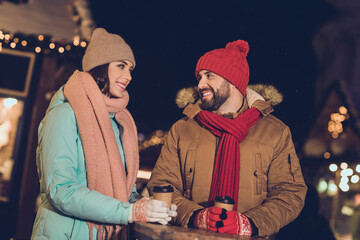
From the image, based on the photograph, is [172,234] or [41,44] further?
[41,44]

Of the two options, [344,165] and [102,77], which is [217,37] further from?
[344,165]

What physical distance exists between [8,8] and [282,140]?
5.17 m

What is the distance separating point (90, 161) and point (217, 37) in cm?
410

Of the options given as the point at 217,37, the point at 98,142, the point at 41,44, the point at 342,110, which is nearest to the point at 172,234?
the point at 98,142

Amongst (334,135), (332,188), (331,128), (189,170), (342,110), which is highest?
(342,110)

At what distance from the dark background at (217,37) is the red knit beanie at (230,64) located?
226 cm

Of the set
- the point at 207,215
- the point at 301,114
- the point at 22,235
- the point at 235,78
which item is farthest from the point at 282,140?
the point at 22,235

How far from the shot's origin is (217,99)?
129 inches

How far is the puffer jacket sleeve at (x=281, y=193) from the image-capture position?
2918mm

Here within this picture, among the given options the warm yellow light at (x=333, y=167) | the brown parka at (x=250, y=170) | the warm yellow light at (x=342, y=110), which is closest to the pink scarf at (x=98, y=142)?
the brown parka at (x=250, y=170)

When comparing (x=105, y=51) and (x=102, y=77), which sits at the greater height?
(x=105, y=51)

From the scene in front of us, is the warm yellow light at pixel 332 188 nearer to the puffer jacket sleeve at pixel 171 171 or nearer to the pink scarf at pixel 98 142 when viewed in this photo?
the puffer jacket sleeve at pixel 171 171

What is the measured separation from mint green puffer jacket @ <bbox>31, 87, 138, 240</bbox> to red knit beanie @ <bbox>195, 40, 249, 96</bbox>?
1148 mm

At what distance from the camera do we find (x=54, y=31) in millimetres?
6723
